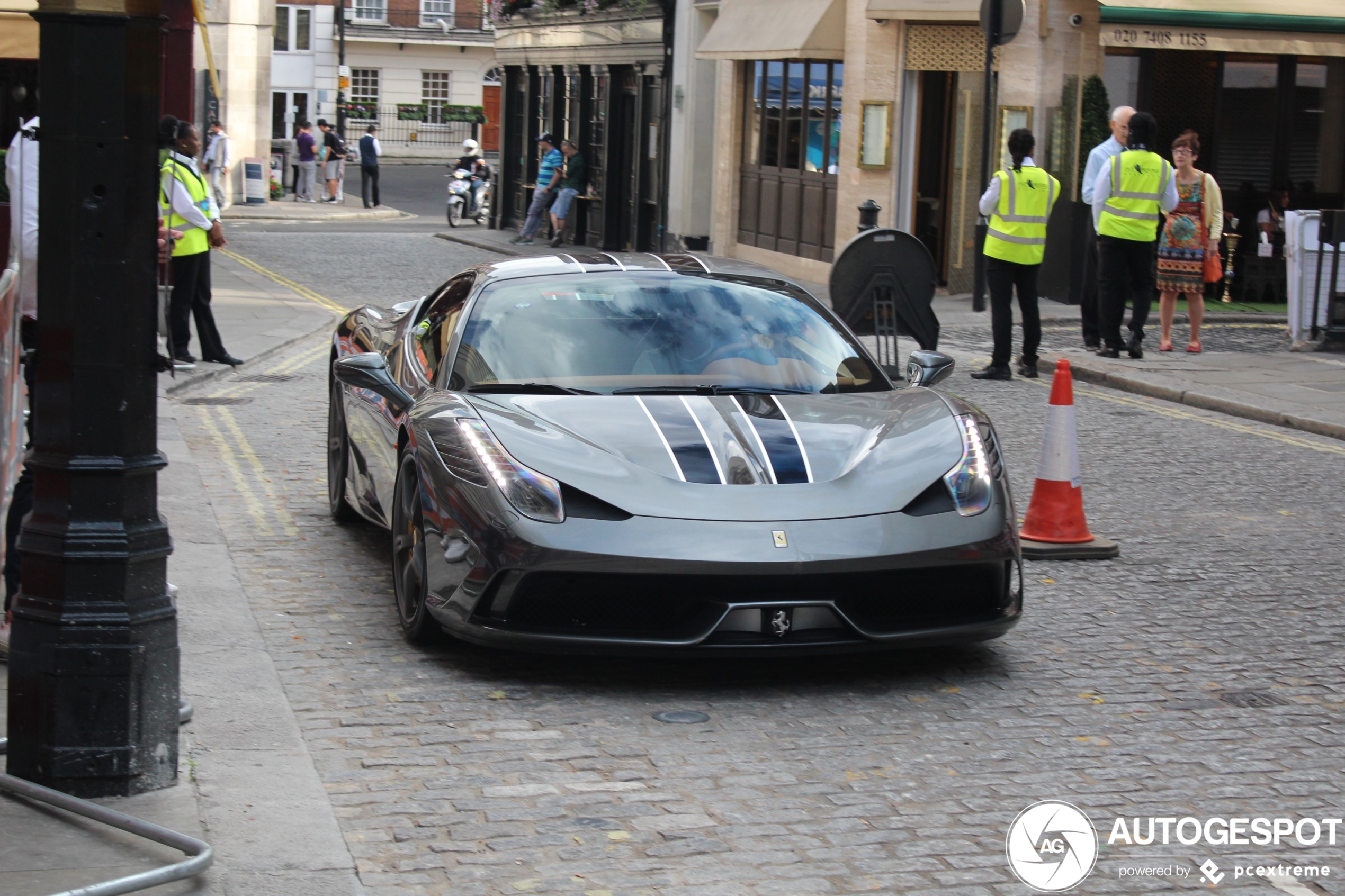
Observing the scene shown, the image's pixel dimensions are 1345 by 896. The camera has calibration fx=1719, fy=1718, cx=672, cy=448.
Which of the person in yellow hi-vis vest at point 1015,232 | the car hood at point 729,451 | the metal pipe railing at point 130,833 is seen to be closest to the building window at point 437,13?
the person in yellow hi-vis vest at point 1015,232

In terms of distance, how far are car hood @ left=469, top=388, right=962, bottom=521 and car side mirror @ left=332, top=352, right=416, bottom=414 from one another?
0.56 metres

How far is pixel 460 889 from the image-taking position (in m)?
3.88

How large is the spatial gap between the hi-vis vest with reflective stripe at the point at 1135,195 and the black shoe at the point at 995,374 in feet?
4.94

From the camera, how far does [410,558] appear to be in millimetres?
5953

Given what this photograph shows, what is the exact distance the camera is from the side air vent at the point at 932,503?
554 cm

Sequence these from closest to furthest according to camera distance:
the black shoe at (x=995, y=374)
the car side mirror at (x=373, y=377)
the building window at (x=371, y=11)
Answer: the car side mirror at (x=373, y=377) < the black shoe at (x=995, y=374) < the building window at (x=371, y=11)

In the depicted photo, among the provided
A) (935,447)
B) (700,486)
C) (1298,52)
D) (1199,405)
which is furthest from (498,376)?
(1298,52)

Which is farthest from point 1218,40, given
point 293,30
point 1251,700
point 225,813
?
point 293,30

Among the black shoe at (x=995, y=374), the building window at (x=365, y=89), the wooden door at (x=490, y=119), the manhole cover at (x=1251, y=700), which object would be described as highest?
the building window at (x=365, y=89)

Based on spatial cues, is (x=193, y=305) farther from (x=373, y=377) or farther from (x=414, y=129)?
(x=414, y=129)

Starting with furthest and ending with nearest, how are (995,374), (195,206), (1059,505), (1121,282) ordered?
1. (1121,282)
2. (995,374)
3. (195,206)
4. (1059,505)

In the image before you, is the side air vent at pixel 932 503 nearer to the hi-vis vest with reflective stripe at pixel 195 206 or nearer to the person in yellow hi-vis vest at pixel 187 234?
the person in yellow hi-vis vest at pixel 187 234

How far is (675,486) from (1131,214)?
9.38m

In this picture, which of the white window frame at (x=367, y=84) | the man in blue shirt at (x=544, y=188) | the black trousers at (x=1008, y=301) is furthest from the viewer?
the white window frame at (x=367, y=84)
